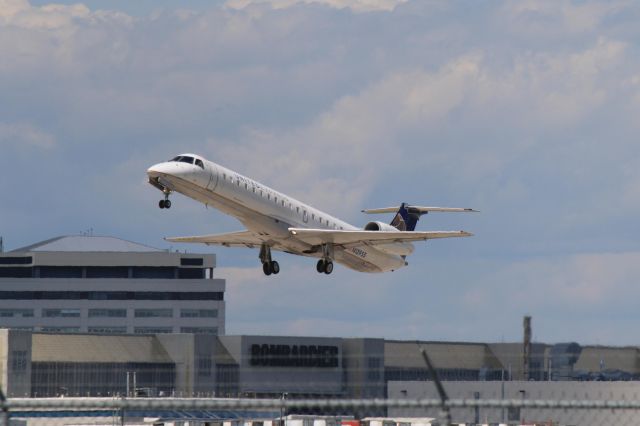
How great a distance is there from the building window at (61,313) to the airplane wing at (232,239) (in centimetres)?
10881

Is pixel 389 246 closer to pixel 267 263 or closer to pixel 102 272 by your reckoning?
pixel 267 263

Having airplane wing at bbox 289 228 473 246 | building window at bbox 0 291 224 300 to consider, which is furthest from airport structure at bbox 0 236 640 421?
building window at bbox 0 291 224 300

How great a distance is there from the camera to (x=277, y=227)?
6231cm

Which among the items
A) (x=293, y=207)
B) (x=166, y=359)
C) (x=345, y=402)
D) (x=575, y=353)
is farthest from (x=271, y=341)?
(x=345, y=402)

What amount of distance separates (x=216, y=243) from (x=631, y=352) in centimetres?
2154

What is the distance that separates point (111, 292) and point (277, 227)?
118 m

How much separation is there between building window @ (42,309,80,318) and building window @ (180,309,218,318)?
13024 mm

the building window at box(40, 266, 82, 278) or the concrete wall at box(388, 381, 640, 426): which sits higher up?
the building window at box(40, 266, 82, 278)

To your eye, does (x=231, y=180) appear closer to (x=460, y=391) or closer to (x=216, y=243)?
(x=216, y=243)

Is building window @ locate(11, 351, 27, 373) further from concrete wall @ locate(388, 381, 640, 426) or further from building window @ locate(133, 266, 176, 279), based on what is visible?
building window @ locate(133, 266, 176, 279)

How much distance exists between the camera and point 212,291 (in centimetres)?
18088

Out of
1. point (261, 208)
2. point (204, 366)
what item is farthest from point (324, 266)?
point (204, 366)

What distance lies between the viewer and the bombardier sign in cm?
8912

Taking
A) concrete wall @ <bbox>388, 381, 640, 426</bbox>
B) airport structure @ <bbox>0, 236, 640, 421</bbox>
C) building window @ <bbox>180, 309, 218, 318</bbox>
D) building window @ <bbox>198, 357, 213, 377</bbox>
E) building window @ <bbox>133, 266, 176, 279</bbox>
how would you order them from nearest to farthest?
1. concrete wall @ <bbox>388, 381, 640, 426</bbox>
2. airport structure @ <bbox>0, 236, 640, 421</bbox>
3. building window @ <bbox>198, 357, 213, 377</bbox>
4. building window @ <bbox>180, 309, 218, 318</bbox>
5. building window @ <bbox>133, 266, 176, 279</bbox>
